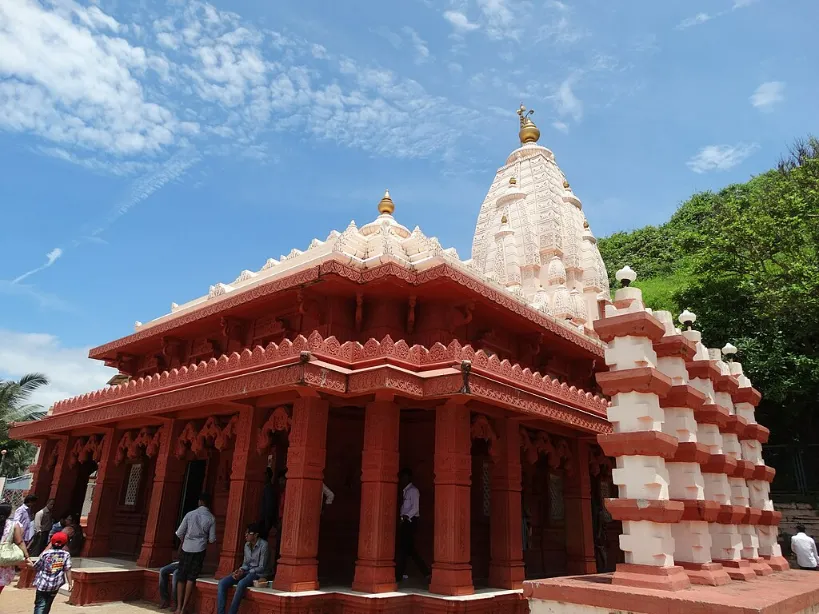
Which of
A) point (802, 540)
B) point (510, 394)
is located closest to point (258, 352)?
point (510, 394)

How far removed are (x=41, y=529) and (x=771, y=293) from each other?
23.3 meters

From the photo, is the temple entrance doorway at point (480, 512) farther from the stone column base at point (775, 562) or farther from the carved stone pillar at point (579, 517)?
the stone column base at point (775, 562)

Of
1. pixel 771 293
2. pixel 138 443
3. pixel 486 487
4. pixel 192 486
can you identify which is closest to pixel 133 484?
pixel 192 486

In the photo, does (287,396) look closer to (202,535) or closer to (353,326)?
(353,326)

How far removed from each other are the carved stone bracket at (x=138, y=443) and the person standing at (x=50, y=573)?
13.7 feet

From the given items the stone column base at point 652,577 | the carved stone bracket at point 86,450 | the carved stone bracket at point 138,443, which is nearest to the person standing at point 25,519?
the carved stone bracket at point 86,450

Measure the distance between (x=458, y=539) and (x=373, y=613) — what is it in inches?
59.8

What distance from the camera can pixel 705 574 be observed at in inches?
251

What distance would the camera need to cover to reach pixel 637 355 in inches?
260

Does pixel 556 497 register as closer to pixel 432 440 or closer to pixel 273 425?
pixel 432 440

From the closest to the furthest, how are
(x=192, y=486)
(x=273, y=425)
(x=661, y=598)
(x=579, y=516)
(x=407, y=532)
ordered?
(x=661, y=598), (x=273, y=425), (x=407, y=532), (x=579, y=516), (x=192, y=486)

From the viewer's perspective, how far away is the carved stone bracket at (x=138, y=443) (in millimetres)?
11750

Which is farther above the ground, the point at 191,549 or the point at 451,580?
the point at 191,549

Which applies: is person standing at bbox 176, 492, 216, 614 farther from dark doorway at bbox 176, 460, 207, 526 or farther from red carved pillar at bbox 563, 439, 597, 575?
red carved pillar at bbox 563, 439, 597, 575
